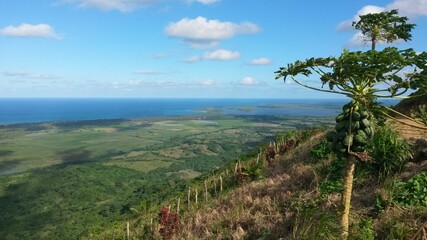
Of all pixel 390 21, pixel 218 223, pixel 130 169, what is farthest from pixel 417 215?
pixel 130 169

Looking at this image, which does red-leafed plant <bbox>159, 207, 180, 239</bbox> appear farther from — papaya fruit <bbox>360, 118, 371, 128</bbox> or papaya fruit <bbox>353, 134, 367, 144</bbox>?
papaya fruit <bbox>360, 118, 371, 128</bbox>

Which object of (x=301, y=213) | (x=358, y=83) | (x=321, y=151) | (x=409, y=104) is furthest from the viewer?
(x=409, y=104)

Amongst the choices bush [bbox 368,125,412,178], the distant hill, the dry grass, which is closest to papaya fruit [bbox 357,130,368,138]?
the dry grass

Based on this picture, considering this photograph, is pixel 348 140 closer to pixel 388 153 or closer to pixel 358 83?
pixel 358 83

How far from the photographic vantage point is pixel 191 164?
615 ft

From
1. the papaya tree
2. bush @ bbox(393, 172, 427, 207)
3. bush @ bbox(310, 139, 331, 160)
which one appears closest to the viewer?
the papaya tree

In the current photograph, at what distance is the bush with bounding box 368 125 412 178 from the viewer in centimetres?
1195

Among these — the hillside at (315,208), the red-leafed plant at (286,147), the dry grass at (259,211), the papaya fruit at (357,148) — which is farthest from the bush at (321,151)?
the papaya fruit at (357,148)

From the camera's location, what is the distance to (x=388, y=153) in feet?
40.1

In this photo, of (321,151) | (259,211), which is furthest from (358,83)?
(321,151)

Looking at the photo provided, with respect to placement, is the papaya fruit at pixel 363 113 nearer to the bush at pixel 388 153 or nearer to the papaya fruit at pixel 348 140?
the papaya fruit at pixel 348 140

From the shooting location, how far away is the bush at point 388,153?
1195cm

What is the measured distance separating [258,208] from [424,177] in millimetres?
5912

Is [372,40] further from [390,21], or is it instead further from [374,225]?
[374,225]
